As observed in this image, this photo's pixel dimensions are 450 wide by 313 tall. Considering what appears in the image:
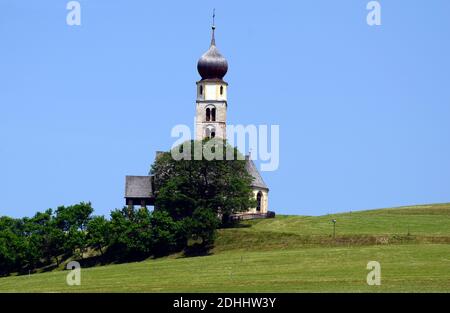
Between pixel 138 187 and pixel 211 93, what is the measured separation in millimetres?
16547

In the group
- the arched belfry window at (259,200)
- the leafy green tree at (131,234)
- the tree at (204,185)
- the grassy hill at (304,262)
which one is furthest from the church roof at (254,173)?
the leafy green tree at (131,234)

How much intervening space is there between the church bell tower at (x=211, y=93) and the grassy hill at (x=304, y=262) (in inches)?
685

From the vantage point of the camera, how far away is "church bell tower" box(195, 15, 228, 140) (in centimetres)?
13512

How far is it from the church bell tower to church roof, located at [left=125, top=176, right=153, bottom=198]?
10.4 meters

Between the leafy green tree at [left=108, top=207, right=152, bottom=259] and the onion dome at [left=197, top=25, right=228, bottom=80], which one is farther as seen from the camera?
the onion dome at [left=197, top=25, right=228, bottom=80]

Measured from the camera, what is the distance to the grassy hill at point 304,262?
241 feet

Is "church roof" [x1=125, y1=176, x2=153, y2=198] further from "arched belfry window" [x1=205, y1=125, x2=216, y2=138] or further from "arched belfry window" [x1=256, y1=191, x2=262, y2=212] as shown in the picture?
"arched belfry window" [x1=256, y1=191, x2=262, y2=212]

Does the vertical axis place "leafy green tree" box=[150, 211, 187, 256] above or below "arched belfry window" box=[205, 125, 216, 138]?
below

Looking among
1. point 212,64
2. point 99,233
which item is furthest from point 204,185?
point 212,64

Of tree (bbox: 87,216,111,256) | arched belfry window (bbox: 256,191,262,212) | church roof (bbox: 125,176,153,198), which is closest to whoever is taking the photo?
tree (bbox: 87,216,111,256)

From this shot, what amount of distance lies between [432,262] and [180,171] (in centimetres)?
4017

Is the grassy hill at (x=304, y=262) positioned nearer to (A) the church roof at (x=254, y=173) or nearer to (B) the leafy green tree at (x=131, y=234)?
(B) the leafy green tree at (x=131, y=234)

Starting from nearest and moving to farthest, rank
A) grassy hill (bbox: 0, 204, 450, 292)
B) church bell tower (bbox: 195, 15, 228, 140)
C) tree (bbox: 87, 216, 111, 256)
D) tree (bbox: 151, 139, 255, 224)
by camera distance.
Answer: grassy hill (bbox: 0, 204, 450, 292) → tree (bbox: 87, 216, 111, 256) → tree (bbox: 151, 139, 255, 224) → church bell tower (bbox: 195, 15, 228, 140)

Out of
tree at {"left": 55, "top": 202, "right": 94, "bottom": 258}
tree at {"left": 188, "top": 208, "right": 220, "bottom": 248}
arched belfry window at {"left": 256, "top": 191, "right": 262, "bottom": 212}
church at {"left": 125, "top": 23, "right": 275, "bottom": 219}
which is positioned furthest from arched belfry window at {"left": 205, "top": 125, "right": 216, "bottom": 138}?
tree at {"left": 188, "top": 208, "right": 220, "bottom": 248}
